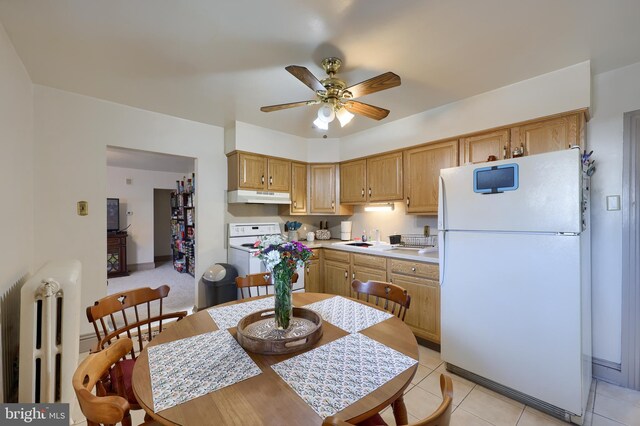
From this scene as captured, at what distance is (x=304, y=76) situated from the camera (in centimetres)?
169

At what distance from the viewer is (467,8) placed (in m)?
1.49

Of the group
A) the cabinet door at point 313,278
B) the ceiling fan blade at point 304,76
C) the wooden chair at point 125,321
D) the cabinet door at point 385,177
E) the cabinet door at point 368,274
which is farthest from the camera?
the cabinet door at point 313,278

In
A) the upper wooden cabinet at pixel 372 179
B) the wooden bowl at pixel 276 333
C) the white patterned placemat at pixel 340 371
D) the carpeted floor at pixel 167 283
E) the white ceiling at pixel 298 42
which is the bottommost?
the carpeted floor at pixel 167 283

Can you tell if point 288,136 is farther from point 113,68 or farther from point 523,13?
point 523,13

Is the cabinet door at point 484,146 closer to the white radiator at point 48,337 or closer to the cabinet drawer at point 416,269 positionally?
the cabinet drawer at point 416,269

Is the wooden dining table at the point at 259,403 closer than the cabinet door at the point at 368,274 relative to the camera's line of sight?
Yes

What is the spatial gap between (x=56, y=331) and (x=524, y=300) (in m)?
2.97

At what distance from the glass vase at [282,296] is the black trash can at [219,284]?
2076 millimetres

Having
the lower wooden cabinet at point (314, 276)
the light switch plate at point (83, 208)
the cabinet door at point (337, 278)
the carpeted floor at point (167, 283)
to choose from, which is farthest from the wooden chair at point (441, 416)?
the carpeted floor at point (167, 283)

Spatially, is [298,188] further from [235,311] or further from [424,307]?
[235,311]

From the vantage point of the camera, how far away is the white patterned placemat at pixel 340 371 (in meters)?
0.85

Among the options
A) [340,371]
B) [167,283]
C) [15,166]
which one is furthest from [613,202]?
[167,283]

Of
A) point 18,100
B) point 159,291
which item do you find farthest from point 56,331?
point 18,100

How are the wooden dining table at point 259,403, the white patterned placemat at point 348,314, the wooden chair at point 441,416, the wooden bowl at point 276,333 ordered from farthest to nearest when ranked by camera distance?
the white patterned placemat at point 348,314 < the wooden bowl at point 276,333 < the wooden dining table at point 259,403 < the wooden chair at point 441,416
